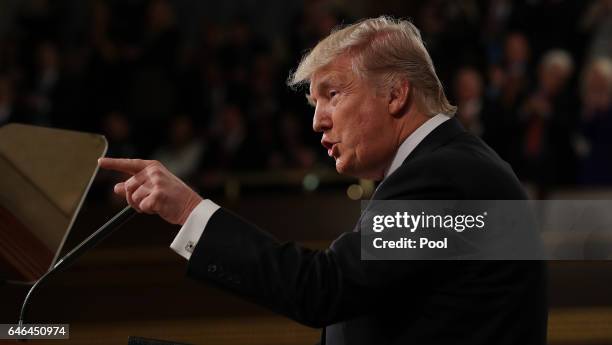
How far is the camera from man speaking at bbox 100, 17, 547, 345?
147 cm

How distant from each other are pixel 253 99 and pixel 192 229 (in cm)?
503

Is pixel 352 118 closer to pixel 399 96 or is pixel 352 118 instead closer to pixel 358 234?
pixel 399 96

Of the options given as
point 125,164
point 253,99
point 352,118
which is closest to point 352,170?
point 352,118

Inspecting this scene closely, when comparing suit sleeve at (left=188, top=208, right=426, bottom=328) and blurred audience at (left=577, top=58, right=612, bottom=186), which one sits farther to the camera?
blurred audience at (left=577, top=58, right=612, bottom=186)

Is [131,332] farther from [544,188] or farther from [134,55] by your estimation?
[134,55]

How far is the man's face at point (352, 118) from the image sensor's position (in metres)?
1.70

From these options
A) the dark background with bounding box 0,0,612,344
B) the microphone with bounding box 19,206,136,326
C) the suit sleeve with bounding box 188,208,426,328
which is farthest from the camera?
the dark background with bounding box 0,0,612,344

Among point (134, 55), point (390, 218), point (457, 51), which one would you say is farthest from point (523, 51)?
point (390, 218)

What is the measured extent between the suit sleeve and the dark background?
1609mm

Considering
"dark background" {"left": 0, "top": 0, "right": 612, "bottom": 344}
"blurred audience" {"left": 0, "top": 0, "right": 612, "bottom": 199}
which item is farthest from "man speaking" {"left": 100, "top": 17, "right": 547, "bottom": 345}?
"blurred audience" {"left": 0, "top": 0, "right": 612, "bottom": 199}

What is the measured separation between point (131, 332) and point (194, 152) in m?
3.57

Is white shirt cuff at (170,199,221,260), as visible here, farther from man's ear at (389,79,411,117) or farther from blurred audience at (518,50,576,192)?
blurred audience at (518,50,576,192)

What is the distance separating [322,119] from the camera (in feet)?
5.70

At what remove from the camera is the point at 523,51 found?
576cm
